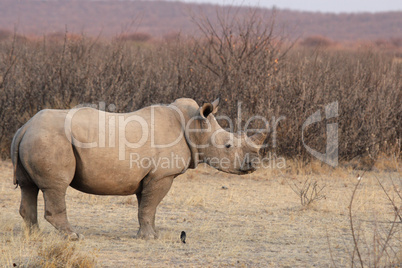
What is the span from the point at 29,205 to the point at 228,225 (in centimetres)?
234

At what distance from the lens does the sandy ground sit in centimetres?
537

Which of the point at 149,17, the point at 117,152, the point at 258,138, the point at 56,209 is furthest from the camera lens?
the point at 149,17

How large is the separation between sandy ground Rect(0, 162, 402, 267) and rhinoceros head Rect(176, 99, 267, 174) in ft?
2.59

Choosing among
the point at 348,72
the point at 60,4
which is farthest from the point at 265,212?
A: the point at 60,4

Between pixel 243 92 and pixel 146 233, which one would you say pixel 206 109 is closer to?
pixel 146 233

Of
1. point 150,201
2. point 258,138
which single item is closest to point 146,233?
point 150,201

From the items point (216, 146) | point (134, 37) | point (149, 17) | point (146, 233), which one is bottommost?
point (146, 233)

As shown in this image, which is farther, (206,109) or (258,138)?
(258,138)

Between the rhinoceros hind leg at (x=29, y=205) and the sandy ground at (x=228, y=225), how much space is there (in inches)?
5.0

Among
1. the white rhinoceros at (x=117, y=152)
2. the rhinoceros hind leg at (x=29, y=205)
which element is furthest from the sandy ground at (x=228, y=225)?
the white rhinoceros at (x=117, y=152)

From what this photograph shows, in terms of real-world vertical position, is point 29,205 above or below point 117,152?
below

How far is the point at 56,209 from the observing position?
18.7ft

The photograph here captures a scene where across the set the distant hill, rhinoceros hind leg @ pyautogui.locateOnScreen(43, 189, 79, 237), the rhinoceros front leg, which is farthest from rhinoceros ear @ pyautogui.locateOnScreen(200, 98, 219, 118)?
the distant hill

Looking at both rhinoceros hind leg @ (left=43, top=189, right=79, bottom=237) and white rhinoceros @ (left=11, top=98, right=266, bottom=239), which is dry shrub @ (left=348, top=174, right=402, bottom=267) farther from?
rhinoceros hind leg @ (left=43, top=189, right=79, bottom=237)
